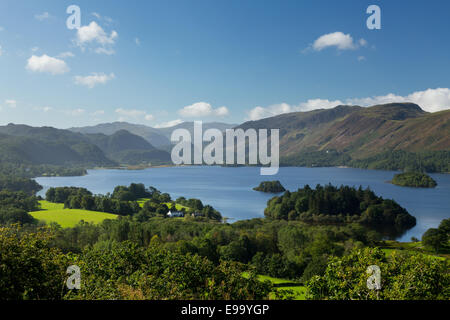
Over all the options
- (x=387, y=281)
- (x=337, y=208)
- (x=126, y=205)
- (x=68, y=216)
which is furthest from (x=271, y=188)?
(x=387, y=281)

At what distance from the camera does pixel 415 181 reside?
95.4 metres

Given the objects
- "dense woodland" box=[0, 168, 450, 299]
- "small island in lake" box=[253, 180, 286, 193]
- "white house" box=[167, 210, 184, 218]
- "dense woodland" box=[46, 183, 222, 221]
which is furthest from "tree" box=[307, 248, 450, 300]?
"small island in lake" box=[253, 180, 286, 193]

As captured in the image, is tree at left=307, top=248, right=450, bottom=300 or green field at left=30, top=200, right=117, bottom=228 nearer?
tree at left=307, top=248, right=450, bottom=300

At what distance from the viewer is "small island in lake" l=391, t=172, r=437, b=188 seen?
93625 millimetres

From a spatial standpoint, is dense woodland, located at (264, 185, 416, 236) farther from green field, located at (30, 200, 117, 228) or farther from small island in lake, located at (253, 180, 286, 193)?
green field, located at (30, 200, 117, 228)

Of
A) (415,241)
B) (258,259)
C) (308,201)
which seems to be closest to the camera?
(258,259)

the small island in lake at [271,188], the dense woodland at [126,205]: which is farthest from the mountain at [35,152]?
the small island in lake at [271,188]

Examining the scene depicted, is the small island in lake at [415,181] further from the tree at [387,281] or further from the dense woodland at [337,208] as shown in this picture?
the tree at [387,281]
